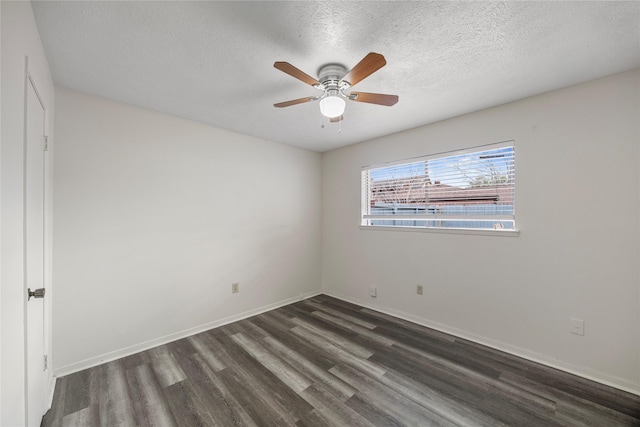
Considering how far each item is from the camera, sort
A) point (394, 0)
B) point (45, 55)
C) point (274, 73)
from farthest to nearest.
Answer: point (274, 73), point (45, 55), point (394, 0)

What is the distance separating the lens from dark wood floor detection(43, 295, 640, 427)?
→ 173cm

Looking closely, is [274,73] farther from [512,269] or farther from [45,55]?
[512,269]

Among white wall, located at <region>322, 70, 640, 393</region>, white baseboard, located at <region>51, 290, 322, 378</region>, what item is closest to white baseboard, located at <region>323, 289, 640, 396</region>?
white wall, located at <region>322, 70, 640, 393</region>

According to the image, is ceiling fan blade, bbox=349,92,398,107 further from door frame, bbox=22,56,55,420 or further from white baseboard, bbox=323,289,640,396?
white baseboard, bbox=323,289,640,396

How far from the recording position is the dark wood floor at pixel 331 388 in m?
1.73

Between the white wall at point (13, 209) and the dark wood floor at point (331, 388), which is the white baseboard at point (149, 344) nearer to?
the dark wood floor at point (331, 388)

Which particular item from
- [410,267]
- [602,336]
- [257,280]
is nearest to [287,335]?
[257,280]

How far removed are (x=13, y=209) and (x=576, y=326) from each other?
3.72 metres

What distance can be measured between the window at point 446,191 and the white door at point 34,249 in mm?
3245

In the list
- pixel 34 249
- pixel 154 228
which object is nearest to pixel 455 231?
pixel 154 228

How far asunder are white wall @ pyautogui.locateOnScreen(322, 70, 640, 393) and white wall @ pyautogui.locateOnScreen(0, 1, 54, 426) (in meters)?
3.25

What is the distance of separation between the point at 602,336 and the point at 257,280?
3.40 metres

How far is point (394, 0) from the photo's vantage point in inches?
51.1

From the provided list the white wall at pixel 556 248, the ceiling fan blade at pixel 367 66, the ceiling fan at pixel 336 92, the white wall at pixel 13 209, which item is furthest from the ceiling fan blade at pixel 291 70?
the white wall at pixel 556 248
